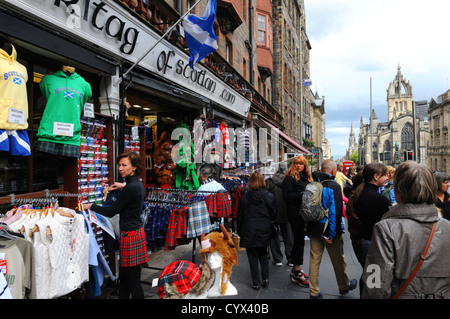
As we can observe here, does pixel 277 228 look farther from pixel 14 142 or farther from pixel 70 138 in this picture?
pixel 14 142

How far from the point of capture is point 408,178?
216 cm

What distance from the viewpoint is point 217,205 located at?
5914mm

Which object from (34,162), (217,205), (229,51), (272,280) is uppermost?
(229,51)

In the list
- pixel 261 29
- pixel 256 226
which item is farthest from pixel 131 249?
pixel 261 29

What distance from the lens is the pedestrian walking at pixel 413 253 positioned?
76.9 inches

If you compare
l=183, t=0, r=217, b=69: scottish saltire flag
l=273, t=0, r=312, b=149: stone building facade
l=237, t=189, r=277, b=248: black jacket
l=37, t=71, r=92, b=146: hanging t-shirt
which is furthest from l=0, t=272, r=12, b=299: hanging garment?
l=273, t=0, r=312, b=149: stone building facade

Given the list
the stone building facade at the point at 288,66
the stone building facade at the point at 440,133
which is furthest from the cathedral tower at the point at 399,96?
the stone building facade at the point at 288,66

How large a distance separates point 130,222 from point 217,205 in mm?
2361

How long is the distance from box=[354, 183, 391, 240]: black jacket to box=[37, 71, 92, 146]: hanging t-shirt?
404 centimetres

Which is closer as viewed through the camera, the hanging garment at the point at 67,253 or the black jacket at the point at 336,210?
the hanging garment at the point at 67,253

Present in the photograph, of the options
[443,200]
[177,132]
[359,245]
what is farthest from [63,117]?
[443,200]

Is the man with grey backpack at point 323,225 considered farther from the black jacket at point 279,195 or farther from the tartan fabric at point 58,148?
the tartan fabric at point 58,148

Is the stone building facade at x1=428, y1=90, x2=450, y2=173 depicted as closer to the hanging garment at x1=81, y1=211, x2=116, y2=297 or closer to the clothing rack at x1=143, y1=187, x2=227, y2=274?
the clothing rack at x1=143, y1=187, x2=227, y2=274

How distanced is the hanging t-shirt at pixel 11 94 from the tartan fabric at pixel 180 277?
2.45m
